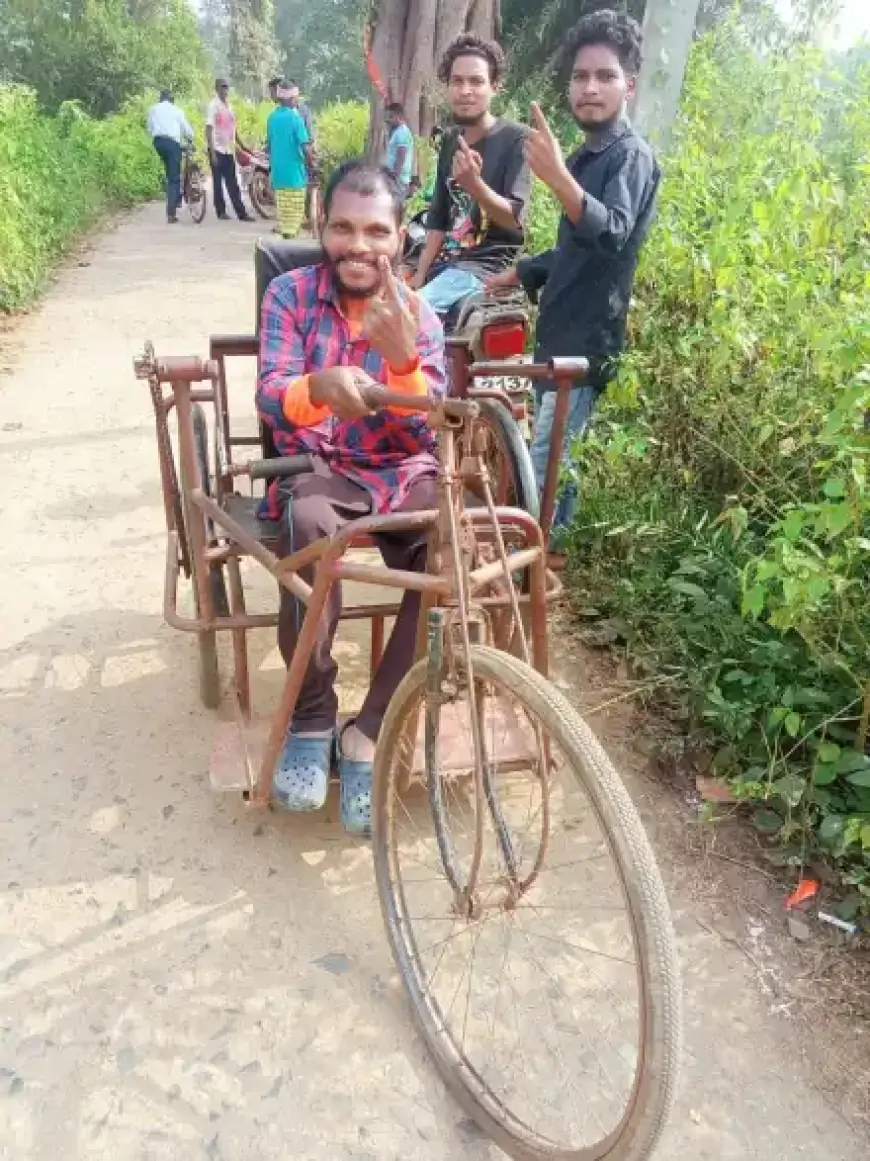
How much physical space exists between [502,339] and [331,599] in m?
1.62

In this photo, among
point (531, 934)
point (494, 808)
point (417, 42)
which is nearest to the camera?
point (494, 808)

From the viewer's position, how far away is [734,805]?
2582 mm

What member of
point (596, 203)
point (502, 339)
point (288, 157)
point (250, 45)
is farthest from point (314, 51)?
point (596, 203)

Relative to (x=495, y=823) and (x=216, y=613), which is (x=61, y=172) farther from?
(x=495, y=823)

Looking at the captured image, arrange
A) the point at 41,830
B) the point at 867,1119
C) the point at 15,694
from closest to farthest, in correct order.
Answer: the point at 867,1119 < the point at 41,830 < the point at 15,694

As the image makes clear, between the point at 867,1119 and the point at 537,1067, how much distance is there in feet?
2.07

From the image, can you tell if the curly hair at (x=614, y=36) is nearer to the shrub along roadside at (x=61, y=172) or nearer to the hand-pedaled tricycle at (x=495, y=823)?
the hand-pedaled tricycle at (x=495, y=823)

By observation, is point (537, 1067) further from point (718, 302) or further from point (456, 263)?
point (456, 263)

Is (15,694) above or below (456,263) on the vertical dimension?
below

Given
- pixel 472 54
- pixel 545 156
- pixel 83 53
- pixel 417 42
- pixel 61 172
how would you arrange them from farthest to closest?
1. pixel 83 53
2. pixel 61 172
3. pixel 417 42
4. pixel 472 54
5. pixel 545 156

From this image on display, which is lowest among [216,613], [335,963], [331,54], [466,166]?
[335,963]

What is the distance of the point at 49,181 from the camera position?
1016 cm

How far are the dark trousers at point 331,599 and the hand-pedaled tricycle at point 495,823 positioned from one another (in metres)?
0.08

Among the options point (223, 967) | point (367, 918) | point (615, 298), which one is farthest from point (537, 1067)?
point (615, 298)
